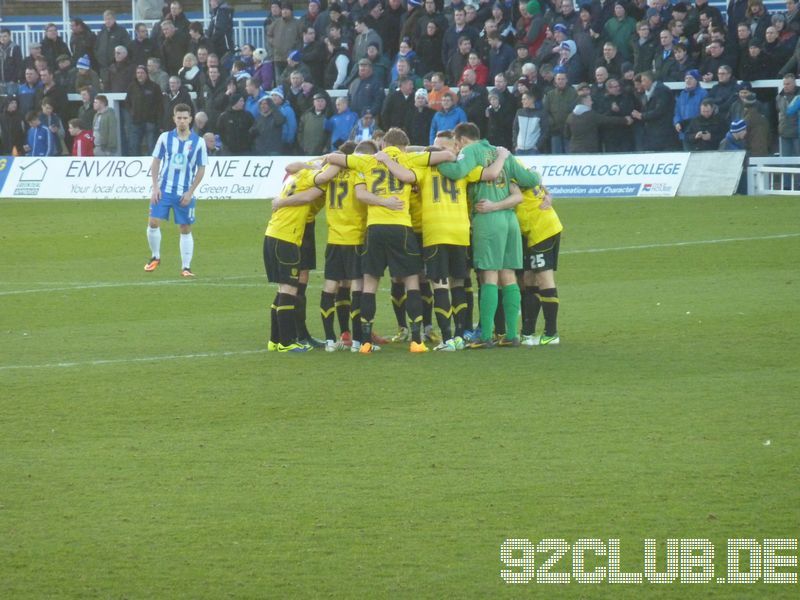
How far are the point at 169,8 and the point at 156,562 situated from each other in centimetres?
2705

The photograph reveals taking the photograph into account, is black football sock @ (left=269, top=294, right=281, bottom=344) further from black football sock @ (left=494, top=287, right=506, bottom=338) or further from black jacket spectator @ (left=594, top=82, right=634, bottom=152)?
black jacket spectator @ (left=594, top=82, right=634, bottom=152)

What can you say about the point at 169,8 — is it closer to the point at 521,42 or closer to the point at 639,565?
the point at 521,42

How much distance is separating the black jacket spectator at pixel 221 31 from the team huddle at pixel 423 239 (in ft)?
65.1

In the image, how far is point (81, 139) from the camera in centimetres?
2989

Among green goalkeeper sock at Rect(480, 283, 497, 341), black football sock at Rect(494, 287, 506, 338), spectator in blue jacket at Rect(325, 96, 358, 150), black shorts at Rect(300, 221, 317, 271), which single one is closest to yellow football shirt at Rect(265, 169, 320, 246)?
black shorts at Rect(300, 221, 317, 271)

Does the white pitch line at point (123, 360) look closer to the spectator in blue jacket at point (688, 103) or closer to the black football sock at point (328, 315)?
the black football sock at point (328, 315)

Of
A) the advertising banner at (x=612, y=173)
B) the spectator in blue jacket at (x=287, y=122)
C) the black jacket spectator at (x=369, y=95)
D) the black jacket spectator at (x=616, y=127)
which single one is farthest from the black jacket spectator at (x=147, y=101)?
the black jacket spectator at (x=616, y=127)

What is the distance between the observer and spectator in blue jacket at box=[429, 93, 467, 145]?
24.8 metres

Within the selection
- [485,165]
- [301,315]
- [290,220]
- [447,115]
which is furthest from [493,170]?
[447,115]

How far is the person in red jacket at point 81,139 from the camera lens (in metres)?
29.8

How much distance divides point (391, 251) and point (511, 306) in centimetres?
115

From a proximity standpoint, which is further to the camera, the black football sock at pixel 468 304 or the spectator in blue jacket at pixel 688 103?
the spectator in blue jacket at pixel 688 103

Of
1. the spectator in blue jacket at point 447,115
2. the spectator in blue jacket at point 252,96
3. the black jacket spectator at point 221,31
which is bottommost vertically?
the spectator in blue jacket at point 447,115

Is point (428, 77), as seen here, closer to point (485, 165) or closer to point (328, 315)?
point (328, 315)
